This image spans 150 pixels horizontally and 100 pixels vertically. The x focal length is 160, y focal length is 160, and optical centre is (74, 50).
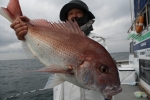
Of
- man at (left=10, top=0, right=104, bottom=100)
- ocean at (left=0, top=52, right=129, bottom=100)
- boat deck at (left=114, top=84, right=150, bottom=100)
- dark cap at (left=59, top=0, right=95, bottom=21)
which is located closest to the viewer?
man at (left=10, top=0, right=104, bottom=100)

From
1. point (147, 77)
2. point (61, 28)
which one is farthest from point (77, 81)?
point (147, 77)

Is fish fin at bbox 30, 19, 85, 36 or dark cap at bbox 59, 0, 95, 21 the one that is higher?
dark cap at bbox 59, 0, 95, 21

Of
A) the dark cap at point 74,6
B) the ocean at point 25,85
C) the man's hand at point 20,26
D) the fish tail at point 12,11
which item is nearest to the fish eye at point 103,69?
the ocean at point 25,85

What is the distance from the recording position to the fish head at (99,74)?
1308mm

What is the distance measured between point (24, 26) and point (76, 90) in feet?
3.95

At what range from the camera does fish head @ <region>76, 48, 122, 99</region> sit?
1308mm

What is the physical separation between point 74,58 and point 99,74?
0.26m

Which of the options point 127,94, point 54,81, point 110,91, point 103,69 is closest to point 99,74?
point 103,69

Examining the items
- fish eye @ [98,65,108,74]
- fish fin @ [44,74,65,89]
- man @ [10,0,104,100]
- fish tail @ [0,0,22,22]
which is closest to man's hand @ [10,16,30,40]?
fish tail @ [0,0,22,22]

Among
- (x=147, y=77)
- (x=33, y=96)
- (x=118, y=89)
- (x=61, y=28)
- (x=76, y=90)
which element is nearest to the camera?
(x=118, y=89)

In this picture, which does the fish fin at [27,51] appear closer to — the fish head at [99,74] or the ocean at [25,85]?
the ocean at [25,85]

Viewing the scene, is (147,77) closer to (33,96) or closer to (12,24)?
(12,24)

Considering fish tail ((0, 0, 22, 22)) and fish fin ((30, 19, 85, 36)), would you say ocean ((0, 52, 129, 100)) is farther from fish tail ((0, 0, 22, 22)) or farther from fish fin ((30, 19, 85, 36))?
fish tail ((0, 0, 22, 22))

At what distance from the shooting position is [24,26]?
6.17 ft
